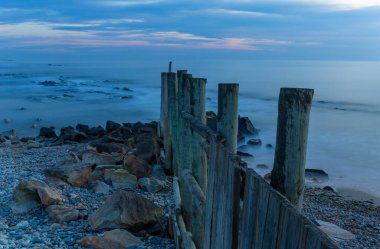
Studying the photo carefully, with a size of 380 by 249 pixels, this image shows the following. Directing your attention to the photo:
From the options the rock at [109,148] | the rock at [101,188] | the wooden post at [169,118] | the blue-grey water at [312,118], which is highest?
the wooden post at [169,118]

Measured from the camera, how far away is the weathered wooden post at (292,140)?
88.7 inches

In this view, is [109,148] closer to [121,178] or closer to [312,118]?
[121,178]

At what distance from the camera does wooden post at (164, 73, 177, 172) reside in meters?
8.22

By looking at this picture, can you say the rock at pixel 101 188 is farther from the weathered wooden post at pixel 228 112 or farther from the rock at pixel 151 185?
the weathered wooden post at pixel 228 112

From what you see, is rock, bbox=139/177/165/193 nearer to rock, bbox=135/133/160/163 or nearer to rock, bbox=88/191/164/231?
rock, bbox=135/133/160/163

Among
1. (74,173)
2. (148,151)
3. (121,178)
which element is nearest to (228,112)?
(121,178)

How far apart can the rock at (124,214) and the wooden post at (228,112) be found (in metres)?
2.66

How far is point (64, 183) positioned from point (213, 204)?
524 centimetres

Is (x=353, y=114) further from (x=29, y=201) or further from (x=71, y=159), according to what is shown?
(x=29, y=201)

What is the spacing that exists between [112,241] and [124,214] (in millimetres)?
545

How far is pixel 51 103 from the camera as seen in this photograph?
113 ft

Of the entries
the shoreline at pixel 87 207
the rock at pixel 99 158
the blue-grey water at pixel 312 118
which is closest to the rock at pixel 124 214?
the shoreline at pixel 87 207

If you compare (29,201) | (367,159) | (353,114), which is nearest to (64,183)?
(29,201)

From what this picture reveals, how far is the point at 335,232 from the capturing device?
772 cm
